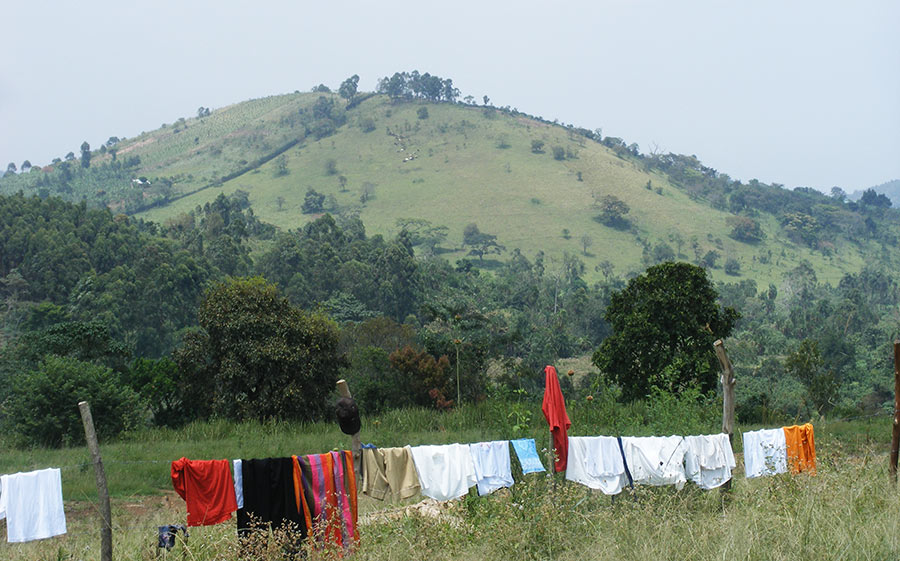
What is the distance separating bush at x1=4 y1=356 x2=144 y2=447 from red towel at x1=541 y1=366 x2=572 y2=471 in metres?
13.6

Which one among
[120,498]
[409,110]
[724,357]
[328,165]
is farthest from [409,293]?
[409,110]

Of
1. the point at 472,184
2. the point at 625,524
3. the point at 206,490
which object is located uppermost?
the point at 472,184

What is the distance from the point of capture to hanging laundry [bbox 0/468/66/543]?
7352mm

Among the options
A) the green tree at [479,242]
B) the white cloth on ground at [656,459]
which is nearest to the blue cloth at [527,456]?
the white cloth on ground at [656,459]

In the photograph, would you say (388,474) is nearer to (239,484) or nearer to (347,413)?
(347,413)

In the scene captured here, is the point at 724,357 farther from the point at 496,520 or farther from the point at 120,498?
the point at 120,498

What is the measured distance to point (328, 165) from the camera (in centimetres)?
11238

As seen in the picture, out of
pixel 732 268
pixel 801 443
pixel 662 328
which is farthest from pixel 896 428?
pixel 732 268

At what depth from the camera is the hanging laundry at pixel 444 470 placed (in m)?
8.64

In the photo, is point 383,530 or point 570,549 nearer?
point 570,549

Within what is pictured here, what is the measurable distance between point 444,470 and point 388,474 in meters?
0.69

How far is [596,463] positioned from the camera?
9.57 metres

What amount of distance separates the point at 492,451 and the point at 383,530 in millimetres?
1581

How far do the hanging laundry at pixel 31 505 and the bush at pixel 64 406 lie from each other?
12.3 m
